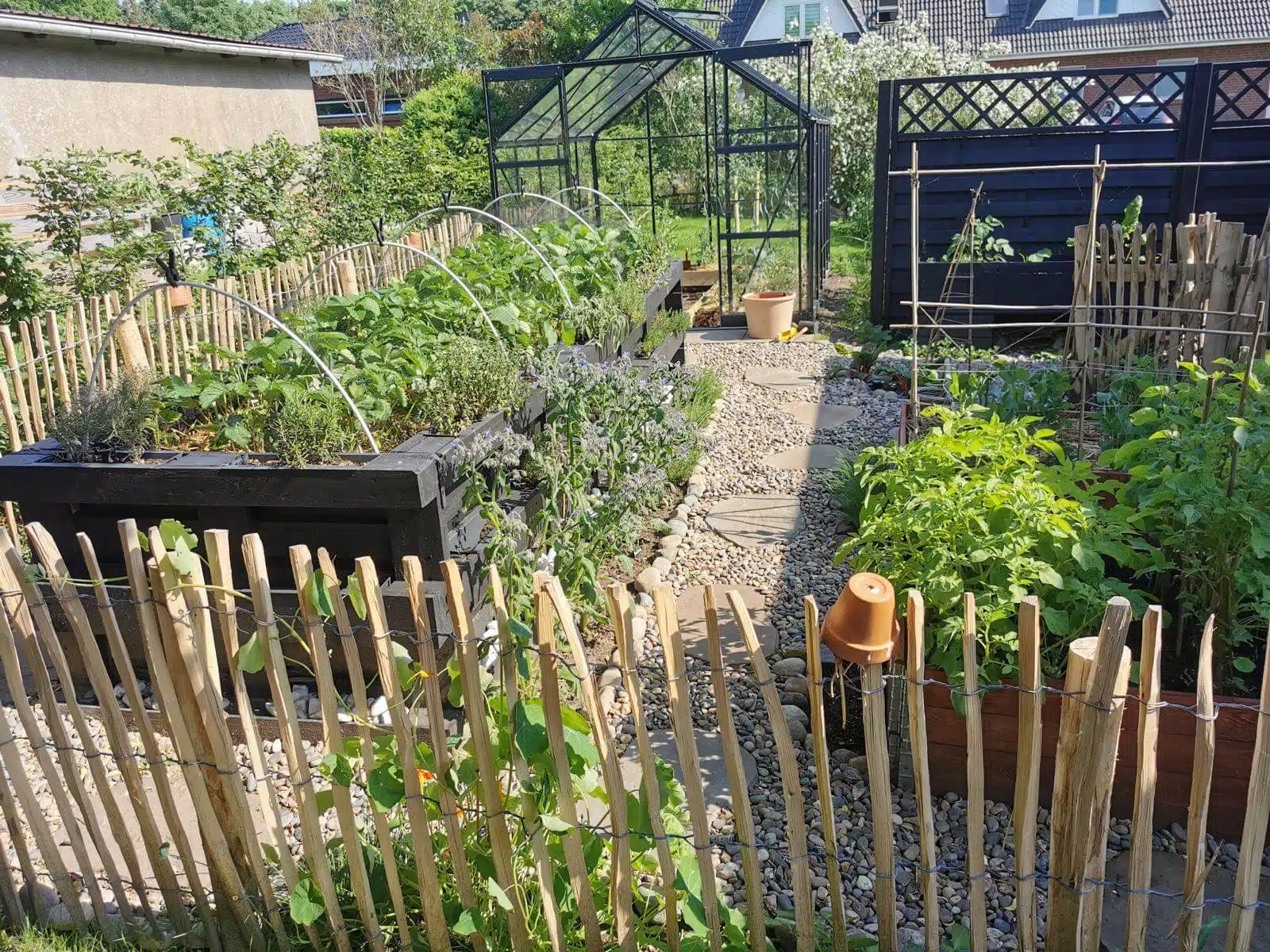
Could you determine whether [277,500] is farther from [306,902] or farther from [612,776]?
[612,776]

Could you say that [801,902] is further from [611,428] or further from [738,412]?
[738,412]

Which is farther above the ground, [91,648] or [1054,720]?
[91,648]

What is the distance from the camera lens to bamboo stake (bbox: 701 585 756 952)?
1846 mm

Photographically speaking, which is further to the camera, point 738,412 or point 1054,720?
point 738,412

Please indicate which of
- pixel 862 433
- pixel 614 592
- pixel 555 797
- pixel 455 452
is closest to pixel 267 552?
pixel 455 452

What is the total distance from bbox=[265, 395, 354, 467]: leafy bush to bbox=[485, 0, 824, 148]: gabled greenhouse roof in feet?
23.7

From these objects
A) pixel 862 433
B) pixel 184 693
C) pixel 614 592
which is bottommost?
pixel 862 433

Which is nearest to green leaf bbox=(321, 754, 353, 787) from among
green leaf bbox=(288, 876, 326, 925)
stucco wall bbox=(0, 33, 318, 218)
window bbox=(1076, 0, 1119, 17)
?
green leaf bbox=(288, 876, 326, 925)

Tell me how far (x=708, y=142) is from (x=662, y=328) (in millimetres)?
4173

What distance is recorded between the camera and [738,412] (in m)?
7.17

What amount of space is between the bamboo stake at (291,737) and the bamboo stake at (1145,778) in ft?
4.79

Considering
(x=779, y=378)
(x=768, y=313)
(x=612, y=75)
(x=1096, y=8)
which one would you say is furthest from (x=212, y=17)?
(x=779, y=378)

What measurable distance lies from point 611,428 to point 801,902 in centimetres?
270

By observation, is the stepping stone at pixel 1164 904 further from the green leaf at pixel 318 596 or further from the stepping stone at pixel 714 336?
the stepping stone at pixel 714 336
